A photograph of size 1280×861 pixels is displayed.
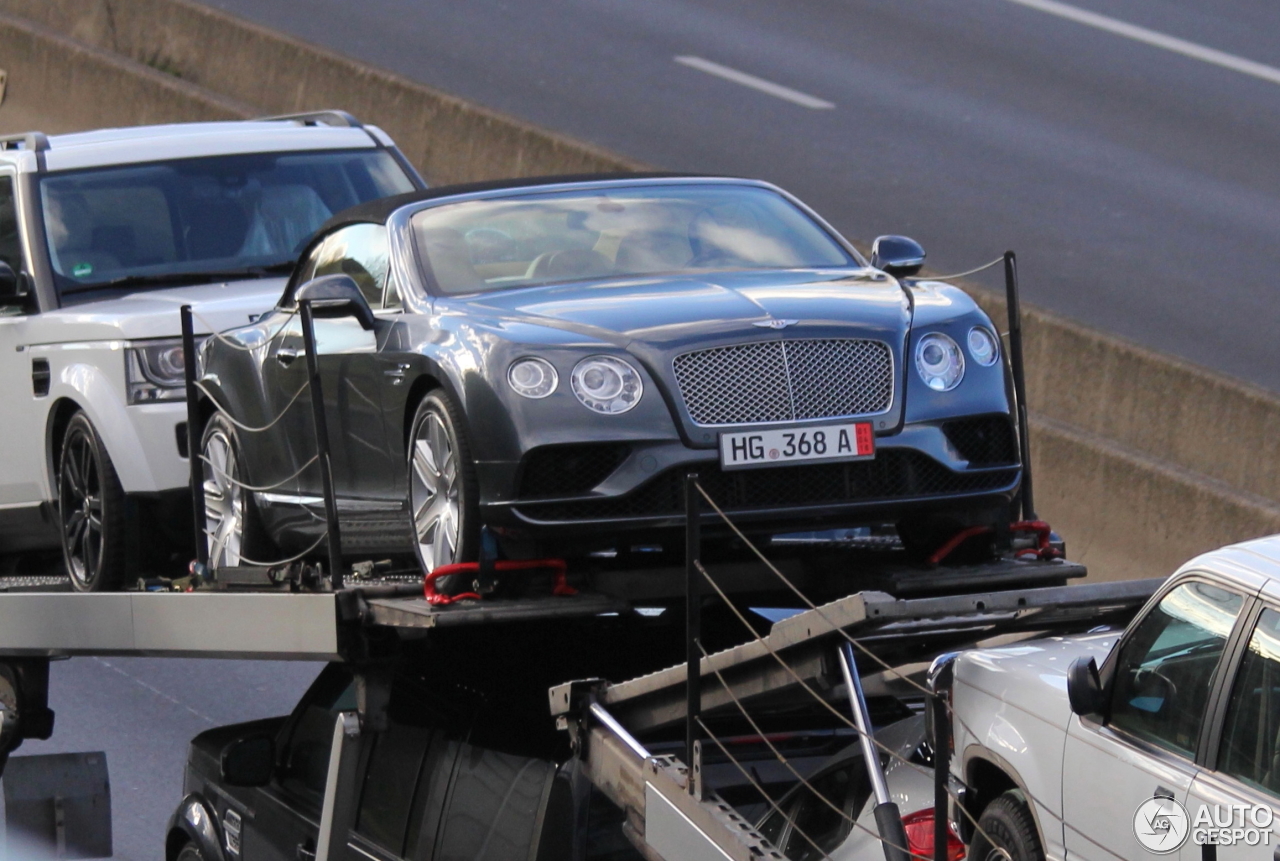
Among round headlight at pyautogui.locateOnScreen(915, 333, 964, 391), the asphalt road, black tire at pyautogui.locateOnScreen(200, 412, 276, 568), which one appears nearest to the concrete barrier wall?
the asphalt road

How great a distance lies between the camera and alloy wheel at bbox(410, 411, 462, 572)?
673 cm

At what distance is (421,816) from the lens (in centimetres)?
660

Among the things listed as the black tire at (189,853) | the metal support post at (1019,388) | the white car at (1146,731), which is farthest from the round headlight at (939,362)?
the black tire at (189,853)

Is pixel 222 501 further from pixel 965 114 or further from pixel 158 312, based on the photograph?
pixel 965 114

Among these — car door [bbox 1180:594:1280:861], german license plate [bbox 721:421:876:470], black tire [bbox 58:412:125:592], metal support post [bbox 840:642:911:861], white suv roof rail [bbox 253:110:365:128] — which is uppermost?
white suv roof rail [bbox 253:110:365:128]

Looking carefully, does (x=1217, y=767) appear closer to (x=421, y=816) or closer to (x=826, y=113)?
(x=421, y=816)

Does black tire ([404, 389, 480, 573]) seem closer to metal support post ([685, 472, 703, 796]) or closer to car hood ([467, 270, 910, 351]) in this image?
car hood ([467, 270, 910, 351])

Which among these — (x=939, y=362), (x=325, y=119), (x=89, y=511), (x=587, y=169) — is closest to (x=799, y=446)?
(x=939, y=362)

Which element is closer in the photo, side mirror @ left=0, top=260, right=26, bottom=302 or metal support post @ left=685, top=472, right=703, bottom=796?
metal support post @ left=685, top=472, right=703, bottom=796

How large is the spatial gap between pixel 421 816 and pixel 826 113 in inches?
646

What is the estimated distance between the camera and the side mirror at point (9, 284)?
33.5ft

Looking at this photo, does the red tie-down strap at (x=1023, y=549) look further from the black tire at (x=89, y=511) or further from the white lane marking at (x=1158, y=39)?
the white lane marking at (x=1158, y=39)

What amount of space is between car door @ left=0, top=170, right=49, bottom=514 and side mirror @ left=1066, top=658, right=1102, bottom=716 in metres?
6.58

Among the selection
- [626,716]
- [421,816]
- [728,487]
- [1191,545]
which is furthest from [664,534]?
[1191,545]
